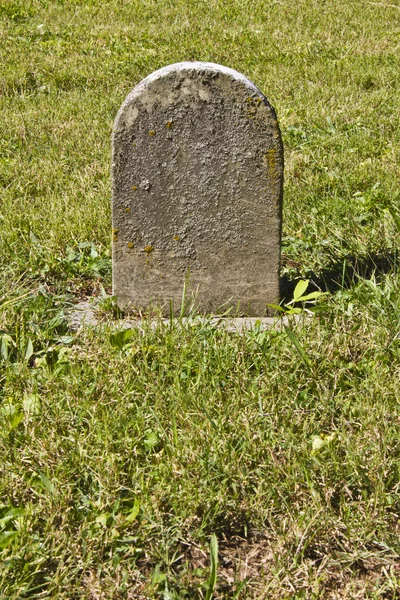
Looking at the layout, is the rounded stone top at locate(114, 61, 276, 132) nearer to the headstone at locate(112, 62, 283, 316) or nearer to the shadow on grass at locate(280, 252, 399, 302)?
the headstone at locate(112, 62, 283, 316)

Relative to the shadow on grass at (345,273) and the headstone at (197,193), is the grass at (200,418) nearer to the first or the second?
the shadow on grass at (345,273)

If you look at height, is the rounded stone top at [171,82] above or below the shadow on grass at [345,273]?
above

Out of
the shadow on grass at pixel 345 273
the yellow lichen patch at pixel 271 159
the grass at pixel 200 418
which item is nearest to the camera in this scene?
the grass at pixel 200 418

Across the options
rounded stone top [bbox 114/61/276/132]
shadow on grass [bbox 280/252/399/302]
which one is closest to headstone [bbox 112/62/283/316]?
rounded stone top [bbox 114/61/276/132]

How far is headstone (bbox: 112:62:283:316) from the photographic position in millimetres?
3137

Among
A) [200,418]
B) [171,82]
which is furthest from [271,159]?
[200,418]

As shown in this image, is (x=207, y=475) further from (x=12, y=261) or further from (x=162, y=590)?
(x=12, y=261)

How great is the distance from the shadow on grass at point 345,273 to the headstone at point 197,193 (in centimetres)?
28

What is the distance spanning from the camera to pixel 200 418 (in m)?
2.68

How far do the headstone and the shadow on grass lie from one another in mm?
283

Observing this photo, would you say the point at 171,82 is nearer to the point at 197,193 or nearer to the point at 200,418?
the point at 197,193

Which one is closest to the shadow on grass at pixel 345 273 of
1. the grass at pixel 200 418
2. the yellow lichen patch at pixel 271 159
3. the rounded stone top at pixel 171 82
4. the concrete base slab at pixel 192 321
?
the grass at pixel 200 418

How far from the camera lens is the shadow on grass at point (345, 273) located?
3.67 meters

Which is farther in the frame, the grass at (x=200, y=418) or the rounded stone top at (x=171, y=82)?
the rounded stone top at (x=171, y=82)
